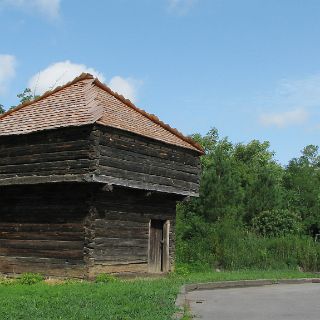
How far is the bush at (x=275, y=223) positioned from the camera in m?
29.5

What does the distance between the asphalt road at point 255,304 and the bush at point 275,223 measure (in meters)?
13.3

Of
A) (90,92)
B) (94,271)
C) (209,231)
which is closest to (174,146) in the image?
(90,92)

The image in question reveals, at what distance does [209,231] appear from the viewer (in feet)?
82.6

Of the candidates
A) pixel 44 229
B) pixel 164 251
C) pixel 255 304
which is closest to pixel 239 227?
pixel 164 251

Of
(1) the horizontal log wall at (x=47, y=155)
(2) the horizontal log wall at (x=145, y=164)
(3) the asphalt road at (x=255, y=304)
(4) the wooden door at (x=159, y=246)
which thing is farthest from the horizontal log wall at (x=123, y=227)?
(3) the asphalt road at (x=255, y=304)

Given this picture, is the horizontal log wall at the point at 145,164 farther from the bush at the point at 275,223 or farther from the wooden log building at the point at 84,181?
the bush at the point at 275,223

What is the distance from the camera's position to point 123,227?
18.4 m

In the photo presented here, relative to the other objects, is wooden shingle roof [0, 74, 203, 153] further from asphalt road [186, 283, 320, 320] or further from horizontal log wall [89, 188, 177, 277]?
asphalt road [186, 283, 320, 320]

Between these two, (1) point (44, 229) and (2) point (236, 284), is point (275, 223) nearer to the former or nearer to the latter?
(2) point (236, 284)

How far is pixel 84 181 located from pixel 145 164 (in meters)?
2.57

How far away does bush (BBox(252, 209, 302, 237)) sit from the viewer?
1163 inches

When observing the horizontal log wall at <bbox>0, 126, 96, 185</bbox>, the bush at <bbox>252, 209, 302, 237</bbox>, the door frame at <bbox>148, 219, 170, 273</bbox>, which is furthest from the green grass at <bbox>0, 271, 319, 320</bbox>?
the bush at <bbox>252, 209, 302, 237</bbox>

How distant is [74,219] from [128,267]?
2483 millimetres

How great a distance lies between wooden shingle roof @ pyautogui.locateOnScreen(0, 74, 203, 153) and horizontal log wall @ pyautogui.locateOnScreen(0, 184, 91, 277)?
1.98 m
